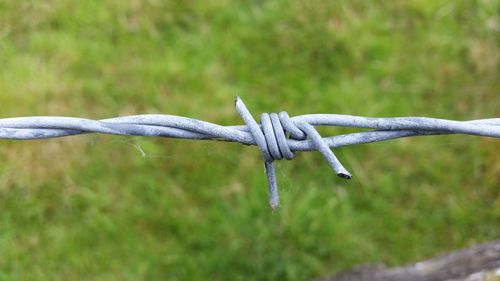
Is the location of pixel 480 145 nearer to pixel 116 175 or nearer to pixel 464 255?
pixel 464 255

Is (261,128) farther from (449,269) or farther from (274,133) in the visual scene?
(449,269)

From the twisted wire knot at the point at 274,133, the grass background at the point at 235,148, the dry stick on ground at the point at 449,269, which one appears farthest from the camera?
the grass background at the point at 235,148

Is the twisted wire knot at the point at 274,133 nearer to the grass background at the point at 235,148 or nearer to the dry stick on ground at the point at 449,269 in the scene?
the dry stick on ground at the point at 449,269

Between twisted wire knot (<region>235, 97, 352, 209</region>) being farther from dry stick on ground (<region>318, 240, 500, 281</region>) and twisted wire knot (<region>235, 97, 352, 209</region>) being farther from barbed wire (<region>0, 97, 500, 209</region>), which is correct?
dry stick on ground (<region>318, 240, 500, 281</region>)

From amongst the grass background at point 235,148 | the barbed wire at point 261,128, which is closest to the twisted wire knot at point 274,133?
the barbed wire at point 261,128

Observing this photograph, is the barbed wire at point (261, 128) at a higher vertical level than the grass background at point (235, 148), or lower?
lower

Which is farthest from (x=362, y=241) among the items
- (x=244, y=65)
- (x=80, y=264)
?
(x=80, y=264)
